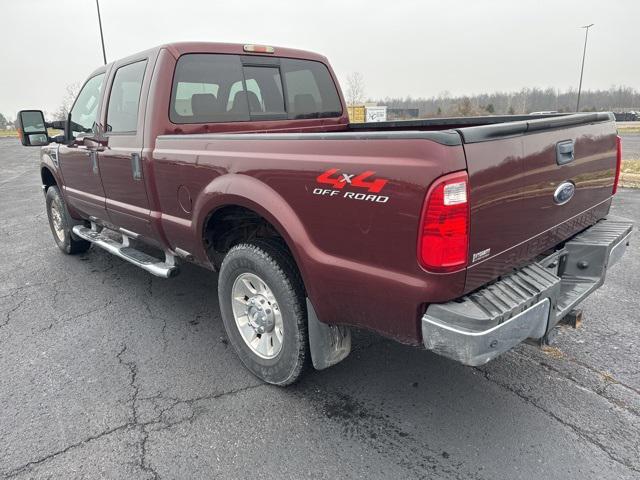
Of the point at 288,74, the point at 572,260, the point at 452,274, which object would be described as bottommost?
the point at 572,260

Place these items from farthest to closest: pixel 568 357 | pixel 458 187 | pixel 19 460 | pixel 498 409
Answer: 1. pixel 568 357
2. pixel 498 409
3. pixel 19 460
4. pixel 458 187

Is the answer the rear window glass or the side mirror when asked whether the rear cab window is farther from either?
the side mirror

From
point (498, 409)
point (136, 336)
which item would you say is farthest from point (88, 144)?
point (498, 409)

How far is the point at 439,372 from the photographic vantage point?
9.94ft

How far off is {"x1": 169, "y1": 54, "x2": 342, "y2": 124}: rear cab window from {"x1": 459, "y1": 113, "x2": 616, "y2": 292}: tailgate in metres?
2.30

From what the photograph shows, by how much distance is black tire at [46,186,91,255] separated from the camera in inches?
212

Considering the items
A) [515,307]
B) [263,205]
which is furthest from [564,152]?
→ [263,205]

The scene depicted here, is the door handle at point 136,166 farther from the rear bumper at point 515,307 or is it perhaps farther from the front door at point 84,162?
the rear bumper at point 515,307

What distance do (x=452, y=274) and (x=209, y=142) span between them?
173cm

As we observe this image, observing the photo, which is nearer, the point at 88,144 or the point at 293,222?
the point at 293,222

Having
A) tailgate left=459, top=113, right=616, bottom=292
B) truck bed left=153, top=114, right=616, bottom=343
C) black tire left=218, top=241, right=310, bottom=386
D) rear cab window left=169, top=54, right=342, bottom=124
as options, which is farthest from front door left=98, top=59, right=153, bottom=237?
tailgate left=459, top=113, right=616, bottom=292

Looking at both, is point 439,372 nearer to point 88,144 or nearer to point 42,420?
point 42,420

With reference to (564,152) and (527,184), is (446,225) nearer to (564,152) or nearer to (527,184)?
(527,184)

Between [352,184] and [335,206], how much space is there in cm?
15
